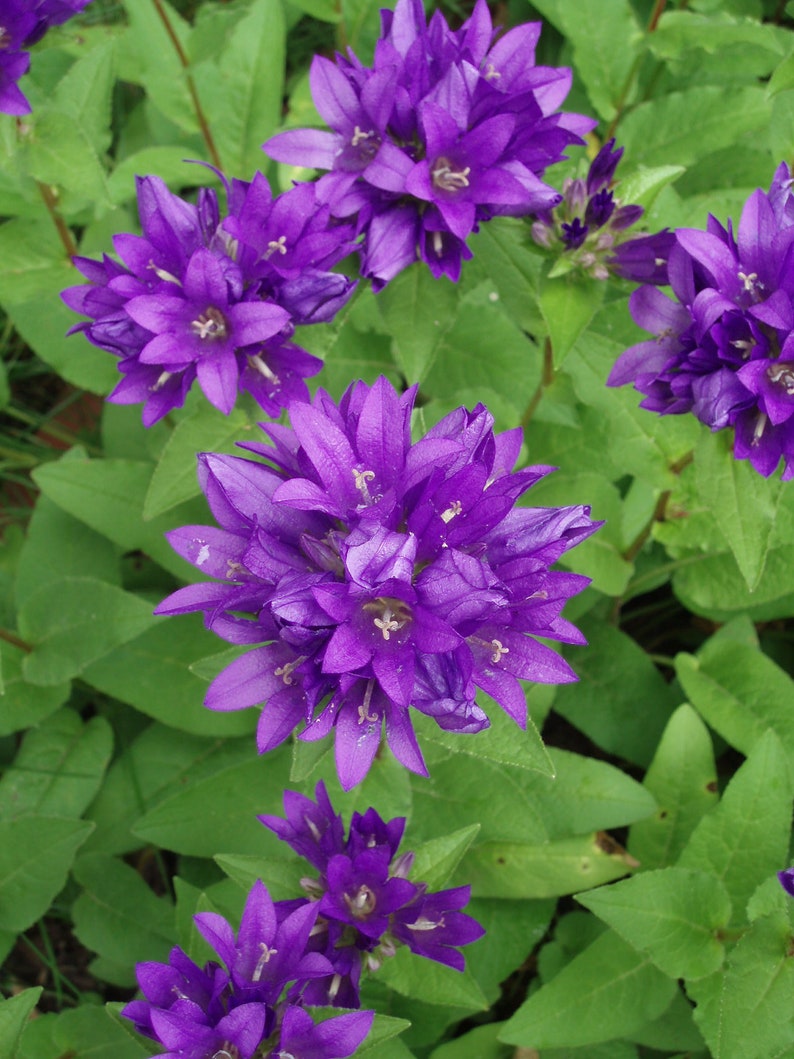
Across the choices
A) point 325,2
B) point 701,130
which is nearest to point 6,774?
point 325,2

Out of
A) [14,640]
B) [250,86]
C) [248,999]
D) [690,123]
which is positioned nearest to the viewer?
[248,999]

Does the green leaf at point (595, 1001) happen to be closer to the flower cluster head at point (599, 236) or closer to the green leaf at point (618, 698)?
the green leaf at point (618, 698)

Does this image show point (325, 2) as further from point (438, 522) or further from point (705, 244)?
point (438, 522)

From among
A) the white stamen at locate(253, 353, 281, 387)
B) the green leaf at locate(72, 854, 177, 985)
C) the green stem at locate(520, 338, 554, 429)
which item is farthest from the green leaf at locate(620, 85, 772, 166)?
the green leaf at locate(72, 854, 177, 985)

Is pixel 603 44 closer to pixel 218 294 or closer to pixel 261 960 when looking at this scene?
pixel 218 294

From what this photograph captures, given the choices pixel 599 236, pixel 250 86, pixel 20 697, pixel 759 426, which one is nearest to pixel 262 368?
pixel 599 236

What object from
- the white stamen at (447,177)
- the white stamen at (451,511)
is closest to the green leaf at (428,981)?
the white stamen at (451,511)
